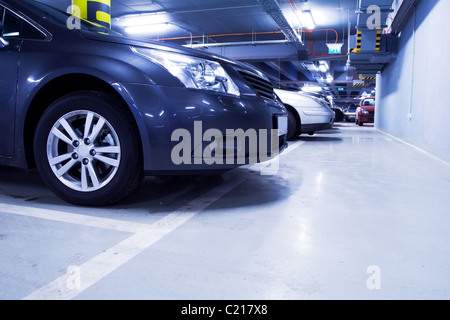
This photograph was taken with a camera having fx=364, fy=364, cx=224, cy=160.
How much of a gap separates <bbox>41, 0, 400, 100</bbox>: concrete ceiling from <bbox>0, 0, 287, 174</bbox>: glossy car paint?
23.9 feet

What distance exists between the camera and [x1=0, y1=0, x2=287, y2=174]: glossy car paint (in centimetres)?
207

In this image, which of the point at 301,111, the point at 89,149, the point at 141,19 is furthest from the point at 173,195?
the point at 141,19

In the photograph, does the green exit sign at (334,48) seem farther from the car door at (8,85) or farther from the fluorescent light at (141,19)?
the car door at (8,85)

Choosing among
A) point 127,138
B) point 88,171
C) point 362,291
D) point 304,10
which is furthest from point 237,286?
point 304,10

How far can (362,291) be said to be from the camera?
126 centimetres

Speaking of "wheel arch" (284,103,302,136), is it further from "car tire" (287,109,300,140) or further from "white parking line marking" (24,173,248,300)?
"white parking line marking" (24,173,248,300)

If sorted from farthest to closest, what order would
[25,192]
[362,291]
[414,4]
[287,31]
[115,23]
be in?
1. [115,23]
2. [287,31]
3. [414,4]
4. [25,192]
5. [362,291]

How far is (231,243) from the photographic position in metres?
1.70

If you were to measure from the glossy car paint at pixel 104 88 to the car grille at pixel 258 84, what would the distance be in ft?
0.64

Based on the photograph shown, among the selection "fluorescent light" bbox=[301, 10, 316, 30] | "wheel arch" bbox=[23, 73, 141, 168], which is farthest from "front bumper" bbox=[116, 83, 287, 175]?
"fluorescent light" bbox=[301, 10, 316, 30]

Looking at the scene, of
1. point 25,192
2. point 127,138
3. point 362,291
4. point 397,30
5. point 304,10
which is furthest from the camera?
point 304,10
